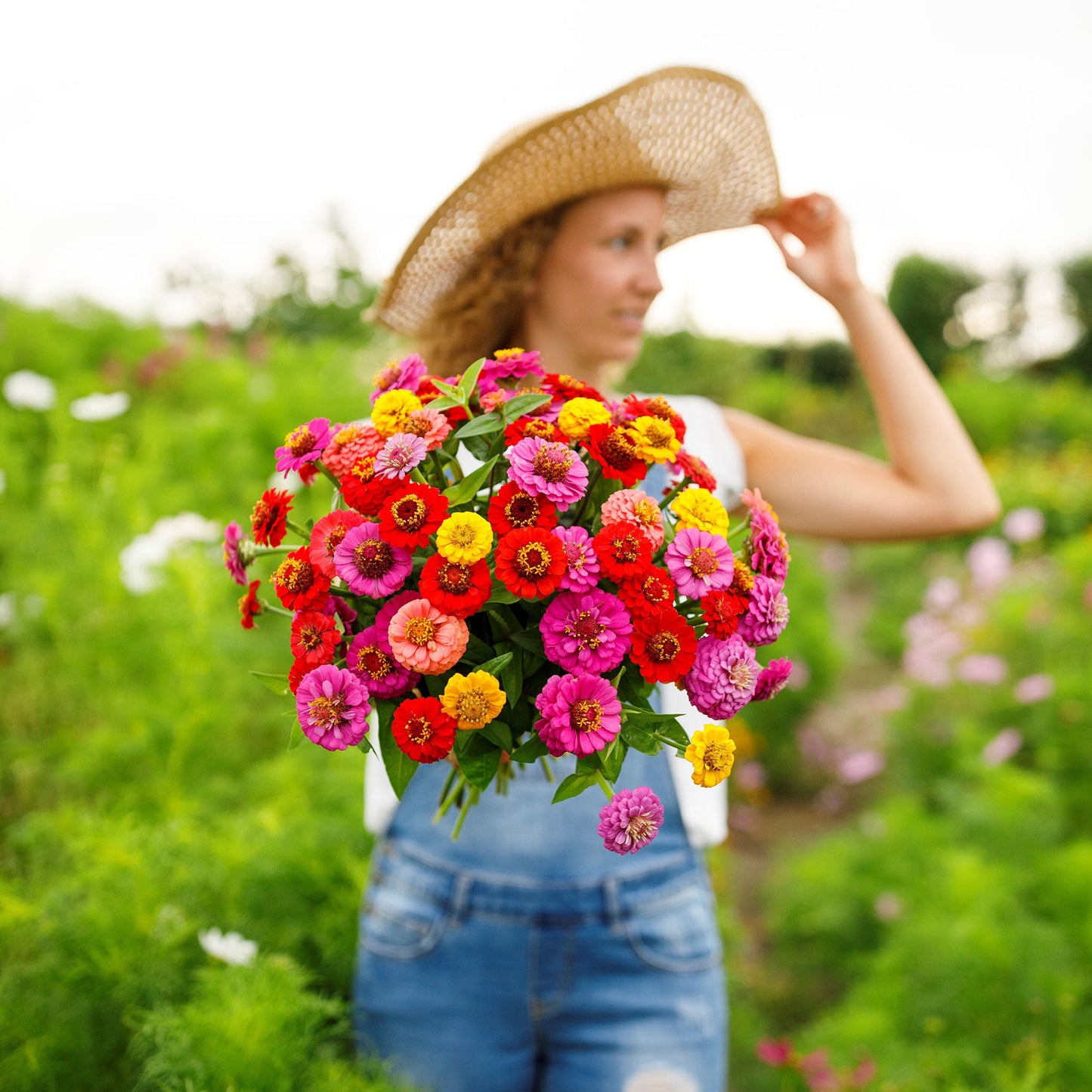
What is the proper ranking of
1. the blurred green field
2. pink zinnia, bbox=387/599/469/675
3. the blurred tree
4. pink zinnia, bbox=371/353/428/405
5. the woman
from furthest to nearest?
the blurred tree < the blurred green field < the woman < pink zinnia, bbox=371/353/428/405 < pink zinnia, bbox=387/599/469/675

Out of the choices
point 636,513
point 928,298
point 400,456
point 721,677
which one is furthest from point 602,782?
point 928,298

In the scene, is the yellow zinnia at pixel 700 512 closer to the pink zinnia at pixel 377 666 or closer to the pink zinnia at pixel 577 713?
the pink zinnia at pixel 577 713

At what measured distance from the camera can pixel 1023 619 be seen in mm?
3805

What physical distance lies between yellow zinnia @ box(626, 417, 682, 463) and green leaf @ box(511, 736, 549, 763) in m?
0.28

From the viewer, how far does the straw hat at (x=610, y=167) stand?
1404mm

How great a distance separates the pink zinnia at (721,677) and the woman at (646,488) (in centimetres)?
52

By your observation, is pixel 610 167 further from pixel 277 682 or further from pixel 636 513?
pixel 277 682

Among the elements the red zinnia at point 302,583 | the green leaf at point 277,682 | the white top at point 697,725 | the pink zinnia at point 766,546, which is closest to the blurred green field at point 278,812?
the white top at point 697,725

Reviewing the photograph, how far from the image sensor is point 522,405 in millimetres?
862

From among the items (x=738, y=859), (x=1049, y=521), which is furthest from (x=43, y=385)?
(x=1049, y=521)

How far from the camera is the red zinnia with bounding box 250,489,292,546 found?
881 millimetres

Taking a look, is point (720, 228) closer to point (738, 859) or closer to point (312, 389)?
point (312, 389)

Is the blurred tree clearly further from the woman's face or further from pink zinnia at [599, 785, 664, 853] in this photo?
pink zinnia at [599, 785, 664, 853]

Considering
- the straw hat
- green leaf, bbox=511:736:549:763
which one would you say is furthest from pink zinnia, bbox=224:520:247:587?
the straw hat
